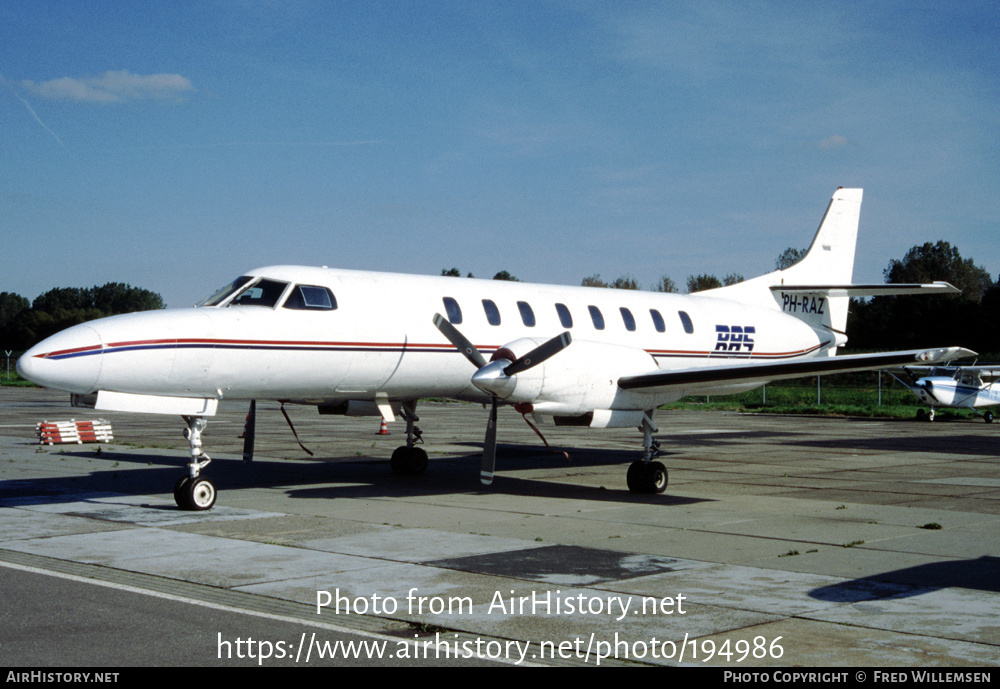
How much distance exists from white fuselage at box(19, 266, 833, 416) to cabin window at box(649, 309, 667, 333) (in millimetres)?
25

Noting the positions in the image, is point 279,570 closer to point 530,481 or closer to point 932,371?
point 530,481

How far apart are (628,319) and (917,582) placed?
9.41m

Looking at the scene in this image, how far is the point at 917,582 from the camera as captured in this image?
26.5 feet

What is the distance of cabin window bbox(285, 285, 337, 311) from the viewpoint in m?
13.1

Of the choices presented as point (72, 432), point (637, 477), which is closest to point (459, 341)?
point (637, 477)

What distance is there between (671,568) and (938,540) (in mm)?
3589

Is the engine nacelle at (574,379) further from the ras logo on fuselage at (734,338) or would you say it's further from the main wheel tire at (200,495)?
the ras logo on fuselage at (734,338)

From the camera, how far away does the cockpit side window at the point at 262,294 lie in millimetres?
12828

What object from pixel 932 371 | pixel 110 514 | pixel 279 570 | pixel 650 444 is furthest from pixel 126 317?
pixel 932 371

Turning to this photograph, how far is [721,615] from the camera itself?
22.7ft

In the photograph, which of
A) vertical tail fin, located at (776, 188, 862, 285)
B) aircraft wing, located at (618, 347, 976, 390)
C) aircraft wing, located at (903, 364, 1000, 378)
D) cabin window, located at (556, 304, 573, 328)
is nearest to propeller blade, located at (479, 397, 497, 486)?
aircraft wing, located at (618, 347, 976, 390)

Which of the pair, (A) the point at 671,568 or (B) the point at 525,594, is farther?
(A) the point at 671,568

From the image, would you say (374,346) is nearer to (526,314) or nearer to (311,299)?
(311,299)
